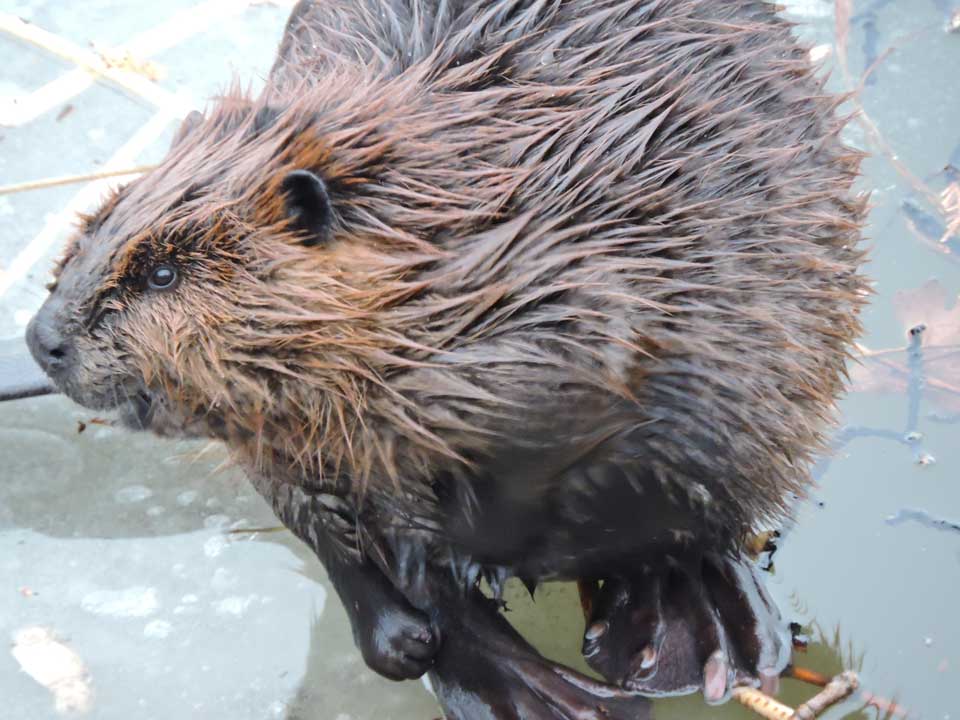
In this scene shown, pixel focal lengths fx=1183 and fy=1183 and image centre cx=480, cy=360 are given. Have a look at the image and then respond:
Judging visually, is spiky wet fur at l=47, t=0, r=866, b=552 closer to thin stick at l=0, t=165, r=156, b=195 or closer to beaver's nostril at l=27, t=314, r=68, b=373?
beaver's nostril at l=27, t=314, r=68, b=373

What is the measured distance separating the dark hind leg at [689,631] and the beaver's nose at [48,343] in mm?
843

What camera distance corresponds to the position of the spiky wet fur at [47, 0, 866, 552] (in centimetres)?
133

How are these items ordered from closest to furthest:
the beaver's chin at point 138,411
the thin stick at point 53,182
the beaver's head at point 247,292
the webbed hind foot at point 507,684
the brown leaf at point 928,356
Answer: the beaver's head at point 247,292 → the beaver's chin at point 138,411 → the webbed hind foot at point 507,684 → the brown leaf at point 928,356 → the thin stick at point 53,182

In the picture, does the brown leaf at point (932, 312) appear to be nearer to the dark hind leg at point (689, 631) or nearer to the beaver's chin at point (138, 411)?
the dark hind leg at point (689, 631)

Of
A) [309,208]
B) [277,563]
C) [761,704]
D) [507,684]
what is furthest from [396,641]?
[309,208]

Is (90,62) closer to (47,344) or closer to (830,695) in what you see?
(47,344)

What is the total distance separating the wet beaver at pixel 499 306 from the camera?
4.37 feet

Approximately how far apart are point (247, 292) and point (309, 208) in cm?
12

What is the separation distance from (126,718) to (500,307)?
2.94 ft

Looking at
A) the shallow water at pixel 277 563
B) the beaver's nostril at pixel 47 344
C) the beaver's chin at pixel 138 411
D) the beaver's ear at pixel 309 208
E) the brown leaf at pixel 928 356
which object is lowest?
the shallow water at pixel 277 563

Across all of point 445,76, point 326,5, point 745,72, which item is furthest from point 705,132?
point 326,5

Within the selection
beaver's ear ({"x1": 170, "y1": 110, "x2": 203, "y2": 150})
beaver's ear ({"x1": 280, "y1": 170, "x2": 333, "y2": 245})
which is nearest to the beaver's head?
A: beaver's ear ({"x1": 280, "y1": 170, "x2": 333, "y2": 245})

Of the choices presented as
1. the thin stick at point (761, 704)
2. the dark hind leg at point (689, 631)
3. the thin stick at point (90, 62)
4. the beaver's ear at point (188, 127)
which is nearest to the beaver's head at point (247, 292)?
the beaver's ear at point (188, 127)

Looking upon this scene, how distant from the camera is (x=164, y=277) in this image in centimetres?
136
